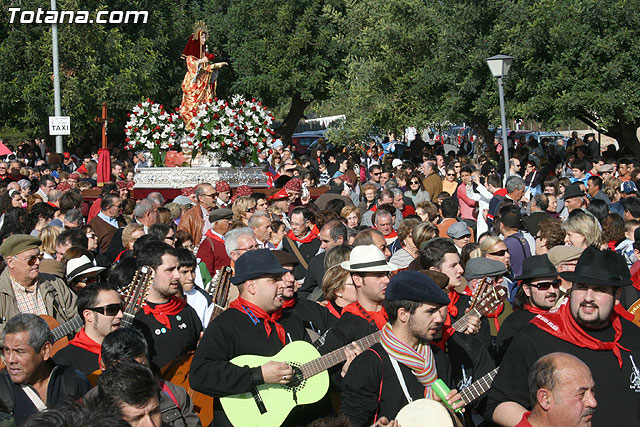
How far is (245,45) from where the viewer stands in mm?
38062

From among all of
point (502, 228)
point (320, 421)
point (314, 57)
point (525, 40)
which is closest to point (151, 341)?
point (320, 421)

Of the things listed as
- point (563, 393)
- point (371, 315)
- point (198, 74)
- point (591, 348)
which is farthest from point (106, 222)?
point (198, 74)

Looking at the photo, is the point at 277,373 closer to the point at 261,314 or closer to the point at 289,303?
the point at 261,314

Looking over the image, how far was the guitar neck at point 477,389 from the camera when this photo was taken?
4.96 metres

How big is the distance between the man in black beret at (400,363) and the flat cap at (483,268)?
2.37m

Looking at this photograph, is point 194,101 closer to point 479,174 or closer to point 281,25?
point 479,174

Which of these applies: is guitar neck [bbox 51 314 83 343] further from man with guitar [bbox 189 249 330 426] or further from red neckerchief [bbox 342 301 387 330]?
red neckerchief [bbox 342 301 387 330]

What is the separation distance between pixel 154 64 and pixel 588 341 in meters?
30.7

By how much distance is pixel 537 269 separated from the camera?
21.0ft

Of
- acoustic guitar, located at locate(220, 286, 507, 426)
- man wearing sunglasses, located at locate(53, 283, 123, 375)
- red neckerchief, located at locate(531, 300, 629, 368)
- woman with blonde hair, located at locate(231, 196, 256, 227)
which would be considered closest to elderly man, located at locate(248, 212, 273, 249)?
woman with blonde hair, located at locate(231, 196, 256, 227)

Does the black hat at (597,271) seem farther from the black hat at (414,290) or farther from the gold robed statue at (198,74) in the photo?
the gold robed statue at (198,74)

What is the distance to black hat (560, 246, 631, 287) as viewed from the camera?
486cm

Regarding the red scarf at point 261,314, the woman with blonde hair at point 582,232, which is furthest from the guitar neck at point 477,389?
the woman with blonde hair at point 582,232

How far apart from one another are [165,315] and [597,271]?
10.2 feet
